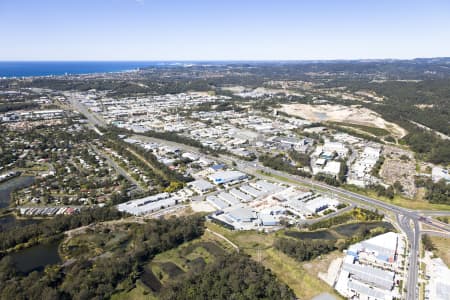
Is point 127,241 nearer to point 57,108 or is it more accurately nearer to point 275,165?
point 275,165

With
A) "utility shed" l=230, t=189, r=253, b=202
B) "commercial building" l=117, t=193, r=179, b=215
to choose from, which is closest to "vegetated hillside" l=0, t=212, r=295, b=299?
"commercial building" l=117, t=193, r=179, b=215

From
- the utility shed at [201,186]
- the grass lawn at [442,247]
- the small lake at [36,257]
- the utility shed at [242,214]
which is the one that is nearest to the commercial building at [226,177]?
the utility shed at [201,186]

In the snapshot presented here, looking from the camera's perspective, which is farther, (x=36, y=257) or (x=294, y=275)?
(x=36, y=257)

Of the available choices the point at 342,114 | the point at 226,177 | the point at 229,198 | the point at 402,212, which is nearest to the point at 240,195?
the point at 229,198

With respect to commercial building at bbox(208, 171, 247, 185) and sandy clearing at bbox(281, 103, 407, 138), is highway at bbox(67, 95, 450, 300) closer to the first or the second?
commercial building at bbox(208, 171, 247, 185)

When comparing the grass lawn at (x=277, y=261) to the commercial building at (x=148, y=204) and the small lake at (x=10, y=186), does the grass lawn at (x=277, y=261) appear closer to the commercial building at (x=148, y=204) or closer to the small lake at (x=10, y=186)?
the commercial building at (x=148, y=204)

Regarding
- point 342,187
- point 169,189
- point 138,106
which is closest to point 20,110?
point 138,106

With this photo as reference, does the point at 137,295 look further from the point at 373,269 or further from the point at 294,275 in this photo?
the point at 373,269
